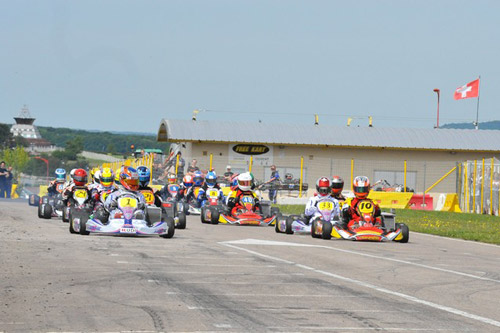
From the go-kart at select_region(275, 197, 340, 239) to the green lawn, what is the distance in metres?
3.20

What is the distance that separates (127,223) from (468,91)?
140 ft

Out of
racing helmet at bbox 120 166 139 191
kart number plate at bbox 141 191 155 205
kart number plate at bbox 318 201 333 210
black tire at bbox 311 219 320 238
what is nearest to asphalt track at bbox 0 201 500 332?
racing helmet at bbox 120 166 139 191

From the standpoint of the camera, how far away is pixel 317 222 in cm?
2162

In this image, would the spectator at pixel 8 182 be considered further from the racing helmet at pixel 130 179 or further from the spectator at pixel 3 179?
the racing helmet at pixel 130 179

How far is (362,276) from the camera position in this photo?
42.6ft

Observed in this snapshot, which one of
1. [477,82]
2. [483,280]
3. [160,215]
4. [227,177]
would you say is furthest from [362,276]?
[477,82]

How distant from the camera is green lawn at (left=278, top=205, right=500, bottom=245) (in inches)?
950

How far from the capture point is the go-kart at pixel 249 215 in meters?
27.0

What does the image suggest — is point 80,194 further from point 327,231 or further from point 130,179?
point 327,231

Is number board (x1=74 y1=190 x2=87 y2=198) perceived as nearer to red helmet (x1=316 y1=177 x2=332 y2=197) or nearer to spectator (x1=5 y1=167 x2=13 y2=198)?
red helmet (x1=316 y1=177 x2=332 y2=197)

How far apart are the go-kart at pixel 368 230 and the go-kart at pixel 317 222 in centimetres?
26

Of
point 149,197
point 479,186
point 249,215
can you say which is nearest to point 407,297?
point 149,197

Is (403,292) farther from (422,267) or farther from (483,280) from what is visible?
(422,267)

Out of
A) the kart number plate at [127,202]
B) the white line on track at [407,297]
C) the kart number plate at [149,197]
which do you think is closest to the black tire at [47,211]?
the kart number plate at [149,197]
